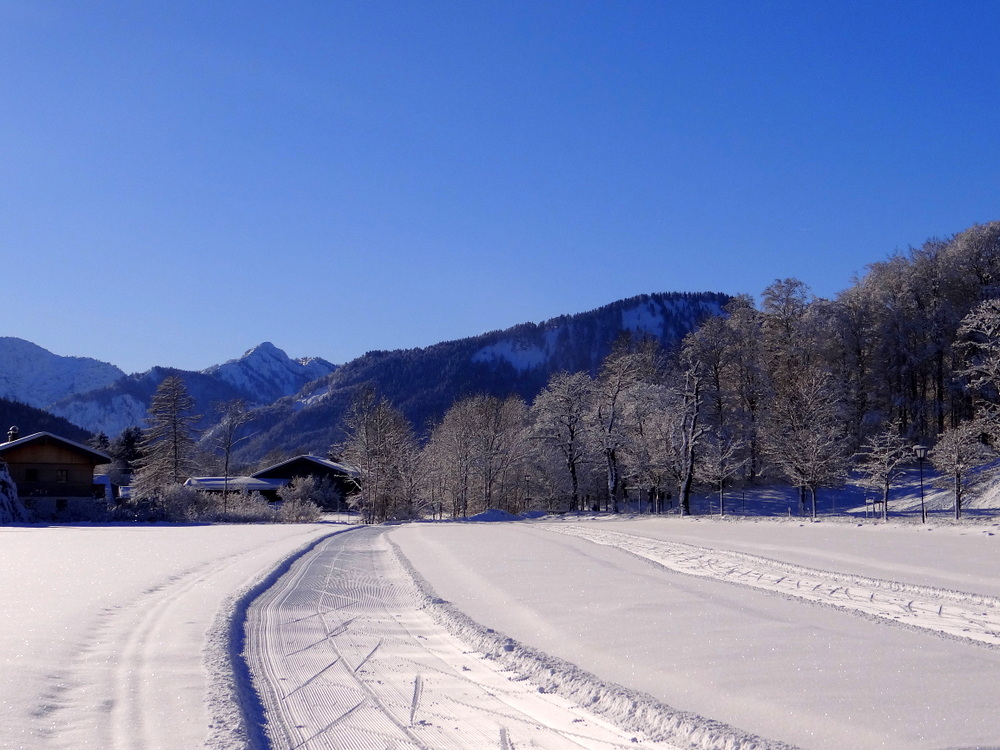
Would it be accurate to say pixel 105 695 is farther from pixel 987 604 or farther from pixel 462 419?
pixel 462 419

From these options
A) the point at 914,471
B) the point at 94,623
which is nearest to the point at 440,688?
the point at 94,623

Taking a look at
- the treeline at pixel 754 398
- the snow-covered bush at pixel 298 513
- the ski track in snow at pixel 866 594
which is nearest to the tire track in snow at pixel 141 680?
the ski track in snow at pixel 866 594

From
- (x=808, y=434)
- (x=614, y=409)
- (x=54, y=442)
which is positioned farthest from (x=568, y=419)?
(x=54, y=442)

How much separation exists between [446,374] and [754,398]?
12322cm

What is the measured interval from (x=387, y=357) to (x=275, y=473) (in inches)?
4844

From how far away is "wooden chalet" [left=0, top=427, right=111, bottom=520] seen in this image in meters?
49.6

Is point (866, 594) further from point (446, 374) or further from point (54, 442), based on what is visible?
point (446, 374)

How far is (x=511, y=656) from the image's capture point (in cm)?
818

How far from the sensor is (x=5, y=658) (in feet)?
25.2

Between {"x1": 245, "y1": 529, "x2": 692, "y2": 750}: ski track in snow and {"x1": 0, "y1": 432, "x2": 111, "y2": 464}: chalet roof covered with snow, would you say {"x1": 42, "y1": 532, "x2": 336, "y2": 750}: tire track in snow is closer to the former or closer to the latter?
{"x1": 245, "y1": 529, "x2": 692, "y2": 750}: ski track in snow

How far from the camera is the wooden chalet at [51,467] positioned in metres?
49.6

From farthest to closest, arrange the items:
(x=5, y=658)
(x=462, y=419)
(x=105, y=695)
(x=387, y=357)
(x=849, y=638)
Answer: (x=387, y=357) → (x=462, y=419) → (x=849, y=638) → (x=5, y=658) → (x=105, y=695)

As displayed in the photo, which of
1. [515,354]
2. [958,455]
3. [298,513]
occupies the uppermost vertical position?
[515,354]

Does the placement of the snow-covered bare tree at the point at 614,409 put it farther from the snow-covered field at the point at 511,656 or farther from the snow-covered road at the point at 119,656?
the snow-covered road at the point at 119,656
